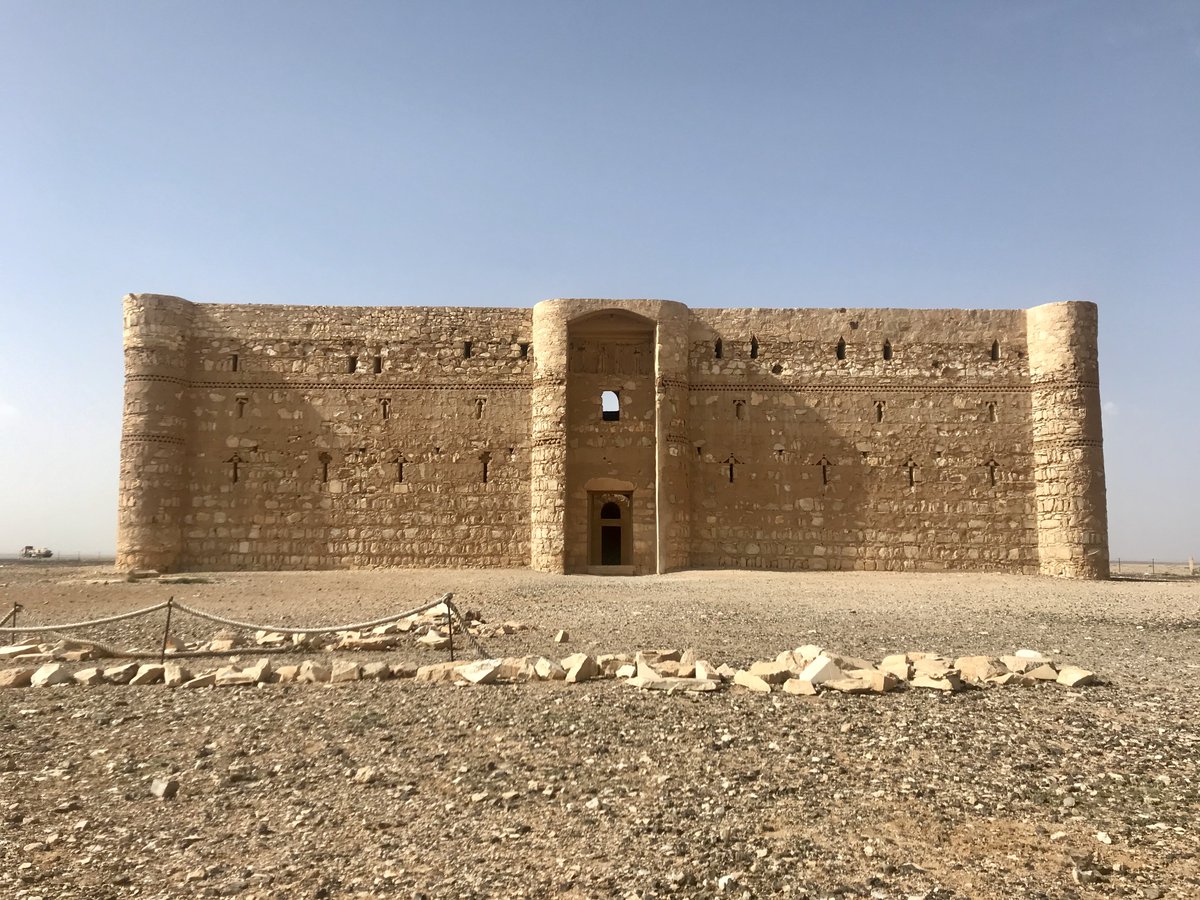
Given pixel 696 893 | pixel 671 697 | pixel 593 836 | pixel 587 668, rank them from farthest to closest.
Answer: pixel 587 668, pixel 671 697, pixel 593 836, pixel 696 893

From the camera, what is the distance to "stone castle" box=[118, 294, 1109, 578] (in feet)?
63.0

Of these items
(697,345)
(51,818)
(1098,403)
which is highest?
(697,345)

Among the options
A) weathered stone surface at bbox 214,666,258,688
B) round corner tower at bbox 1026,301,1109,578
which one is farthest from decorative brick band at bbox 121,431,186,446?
round corner tower at bbox 1026,301,1109,578

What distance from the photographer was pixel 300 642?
9438mm

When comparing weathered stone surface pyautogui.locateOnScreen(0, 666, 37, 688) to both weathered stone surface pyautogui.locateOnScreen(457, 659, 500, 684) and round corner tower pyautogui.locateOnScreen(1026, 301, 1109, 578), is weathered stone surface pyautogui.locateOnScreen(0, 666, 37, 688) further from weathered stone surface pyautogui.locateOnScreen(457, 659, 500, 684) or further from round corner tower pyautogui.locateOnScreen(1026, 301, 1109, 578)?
round corner tower pyautogui.locateOnScreen(1026, 301, 1109, 578)

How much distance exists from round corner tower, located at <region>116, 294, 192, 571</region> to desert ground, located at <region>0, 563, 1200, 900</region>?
12289 mm

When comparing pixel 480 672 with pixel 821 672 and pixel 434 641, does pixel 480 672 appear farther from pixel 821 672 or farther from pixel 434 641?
pixel 821 672

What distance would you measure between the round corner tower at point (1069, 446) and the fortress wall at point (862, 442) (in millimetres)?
350

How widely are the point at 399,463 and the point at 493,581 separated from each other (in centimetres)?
475

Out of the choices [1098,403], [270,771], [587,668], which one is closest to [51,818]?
[270,771]

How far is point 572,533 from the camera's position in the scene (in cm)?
1919

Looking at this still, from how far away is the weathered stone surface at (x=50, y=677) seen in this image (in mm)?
7266

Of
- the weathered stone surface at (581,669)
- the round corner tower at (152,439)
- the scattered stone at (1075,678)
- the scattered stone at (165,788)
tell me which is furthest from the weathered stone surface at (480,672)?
the round corner tower at (152,439)

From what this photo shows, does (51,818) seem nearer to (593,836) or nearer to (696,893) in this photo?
(593,836)
